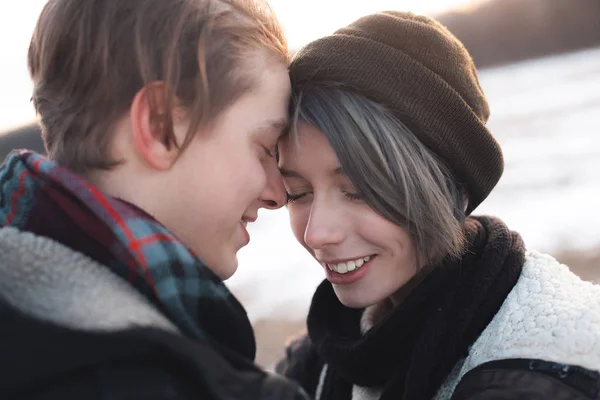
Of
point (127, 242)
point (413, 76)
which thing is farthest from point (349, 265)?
point (127, 242)

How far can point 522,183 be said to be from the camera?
6.87 meters

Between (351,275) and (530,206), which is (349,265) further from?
(530,206)

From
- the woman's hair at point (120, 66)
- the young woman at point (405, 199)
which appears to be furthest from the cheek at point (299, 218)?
the woman's hair at point (120, 66)

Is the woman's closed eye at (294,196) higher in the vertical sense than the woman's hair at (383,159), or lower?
lower

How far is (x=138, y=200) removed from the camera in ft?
4.55

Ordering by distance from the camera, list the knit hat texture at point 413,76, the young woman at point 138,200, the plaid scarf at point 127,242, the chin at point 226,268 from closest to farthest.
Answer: the young woman at point 138,200 < the plaid scarf at point 127,242 < the chin at point 226,268 < the knit hat texture at point 413,76

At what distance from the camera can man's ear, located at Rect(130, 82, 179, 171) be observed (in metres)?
1.36

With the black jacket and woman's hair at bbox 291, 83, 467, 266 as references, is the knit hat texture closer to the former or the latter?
woman's hair at bbox 291, 83, 467, 266

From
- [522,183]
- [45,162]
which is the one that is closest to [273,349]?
[45,162]

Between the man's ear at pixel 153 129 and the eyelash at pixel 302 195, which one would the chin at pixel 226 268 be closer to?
the man's ear at pixel 153 129

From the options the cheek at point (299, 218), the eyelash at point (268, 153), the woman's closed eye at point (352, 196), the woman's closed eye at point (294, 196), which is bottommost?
the cheek at point (299, 218)

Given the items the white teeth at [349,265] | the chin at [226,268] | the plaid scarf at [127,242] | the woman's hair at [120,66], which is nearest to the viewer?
the plaid scarf at [127,242]

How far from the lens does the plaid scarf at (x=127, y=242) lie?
117 cm

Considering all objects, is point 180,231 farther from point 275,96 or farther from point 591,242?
point 591,242
